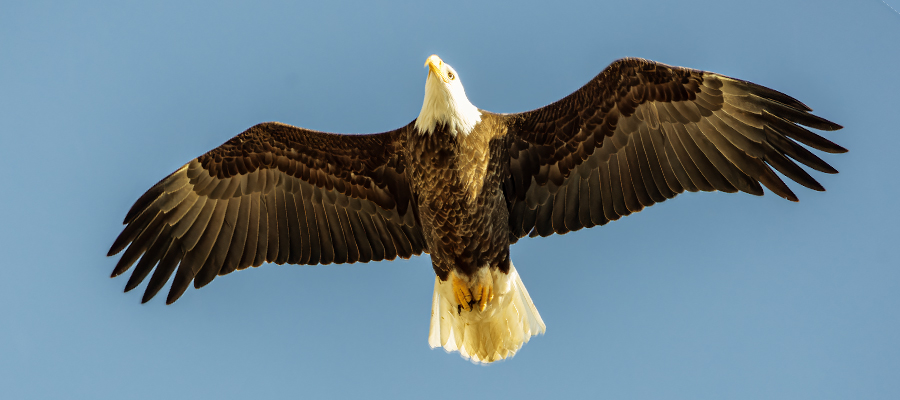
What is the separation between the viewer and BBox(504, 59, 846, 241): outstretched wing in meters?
6.97

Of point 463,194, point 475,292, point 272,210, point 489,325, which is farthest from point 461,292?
point 272,210

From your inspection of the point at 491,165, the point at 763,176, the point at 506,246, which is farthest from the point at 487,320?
the point at 763,176

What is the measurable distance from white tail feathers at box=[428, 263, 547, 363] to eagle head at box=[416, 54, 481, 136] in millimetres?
1634

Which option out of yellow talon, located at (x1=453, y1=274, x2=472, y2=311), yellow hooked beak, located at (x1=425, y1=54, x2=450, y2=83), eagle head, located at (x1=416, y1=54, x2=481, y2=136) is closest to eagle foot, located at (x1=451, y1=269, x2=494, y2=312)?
yellow talon, located at (x1=453, y1=274, x2=472, y2=311)

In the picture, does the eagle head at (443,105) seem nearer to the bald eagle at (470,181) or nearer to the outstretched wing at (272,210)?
the bald eagle at (470,181)

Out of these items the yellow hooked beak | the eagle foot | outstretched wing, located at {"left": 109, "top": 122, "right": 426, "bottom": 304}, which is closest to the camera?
the yellow hooked beak

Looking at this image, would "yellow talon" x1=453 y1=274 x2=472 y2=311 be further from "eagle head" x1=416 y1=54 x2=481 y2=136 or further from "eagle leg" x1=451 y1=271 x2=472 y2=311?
"eagle head" x1=416 y1=54 x2=481 y2=136

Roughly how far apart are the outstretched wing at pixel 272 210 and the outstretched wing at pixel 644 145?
1.32 meters

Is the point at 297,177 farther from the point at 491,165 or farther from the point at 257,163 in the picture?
the point at 491,165

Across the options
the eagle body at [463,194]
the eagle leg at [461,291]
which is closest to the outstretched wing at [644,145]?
the eagle body at [463,194]

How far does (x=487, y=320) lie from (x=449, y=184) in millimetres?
1686

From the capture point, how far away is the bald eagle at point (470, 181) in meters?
7.03

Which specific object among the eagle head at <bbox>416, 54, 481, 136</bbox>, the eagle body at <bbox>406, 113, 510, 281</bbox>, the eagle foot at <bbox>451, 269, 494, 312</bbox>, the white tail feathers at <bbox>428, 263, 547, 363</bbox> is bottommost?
the white tail feathers at <bbox>428, 263, 547, 363</bbox>

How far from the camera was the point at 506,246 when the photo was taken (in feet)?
24.7
